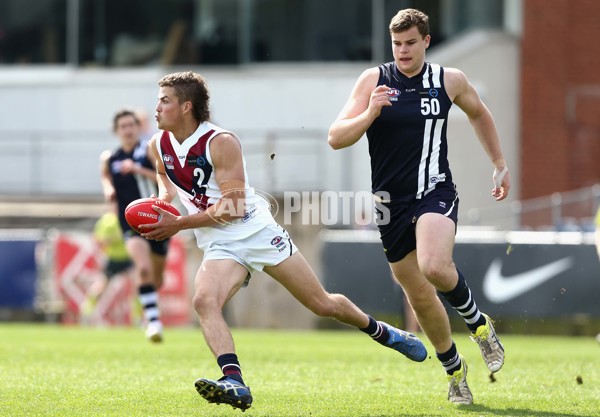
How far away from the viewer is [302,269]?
303 inches

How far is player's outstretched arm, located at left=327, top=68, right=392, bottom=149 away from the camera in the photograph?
7527 millimetres

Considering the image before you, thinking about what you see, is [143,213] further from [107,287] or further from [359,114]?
[107,287]

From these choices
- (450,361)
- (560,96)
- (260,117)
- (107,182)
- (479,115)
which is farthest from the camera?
(260,117)

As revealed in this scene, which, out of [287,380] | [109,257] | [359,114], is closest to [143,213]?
[359,114]

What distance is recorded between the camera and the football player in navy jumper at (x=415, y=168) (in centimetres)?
784

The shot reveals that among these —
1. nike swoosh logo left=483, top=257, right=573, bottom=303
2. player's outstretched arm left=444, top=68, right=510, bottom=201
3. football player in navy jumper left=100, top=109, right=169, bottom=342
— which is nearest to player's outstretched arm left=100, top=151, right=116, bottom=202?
football player in navy jumper left=100, top=109, right=169, bottom=342

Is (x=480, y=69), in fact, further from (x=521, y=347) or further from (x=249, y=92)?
(x=521, y=347)

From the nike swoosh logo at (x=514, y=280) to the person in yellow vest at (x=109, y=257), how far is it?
566 cm

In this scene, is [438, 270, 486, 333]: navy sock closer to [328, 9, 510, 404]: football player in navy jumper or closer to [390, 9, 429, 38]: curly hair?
[328, 9, 510, 404]: football player in navy jumper

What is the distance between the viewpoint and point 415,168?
25.8 ft

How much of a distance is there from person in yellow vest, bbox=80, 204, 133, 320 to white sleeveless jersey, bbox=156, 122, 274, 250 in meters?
11.6

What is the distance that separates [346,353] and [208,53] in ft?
38.2

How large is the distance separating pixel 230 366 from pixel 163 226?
96 cm

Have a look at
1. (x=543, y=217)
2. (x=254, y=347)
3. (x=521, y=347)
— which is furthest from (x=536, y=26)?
(x=254, y=347)
